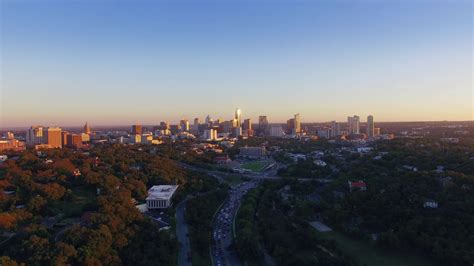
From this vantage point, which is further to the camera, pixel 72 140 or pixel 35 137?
pixel 35 137

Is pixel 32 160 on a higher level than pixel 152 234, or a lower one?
higher

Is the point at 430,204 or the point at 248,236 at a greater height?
the point at 430,204

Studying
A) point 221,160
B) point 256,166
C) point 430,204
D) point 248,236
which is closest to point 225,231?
point 248,236

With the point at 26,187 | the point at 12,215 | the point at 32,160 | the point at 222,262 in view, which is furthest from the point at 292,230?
the point at 32,160

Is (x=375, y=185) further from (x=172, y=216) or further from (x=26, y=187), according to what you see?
(x=26, y=187)

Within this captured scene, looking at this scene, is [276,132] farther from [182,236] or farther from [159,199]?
[182,236]

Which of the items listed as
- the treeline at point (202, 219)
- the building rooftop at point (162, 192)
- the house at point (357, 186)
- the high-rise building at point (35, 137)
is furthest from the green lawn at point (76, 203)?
the high-rise building at point (35, 137)

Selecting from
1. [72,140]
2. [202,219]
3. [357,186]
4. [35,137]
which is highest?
[35,137]
